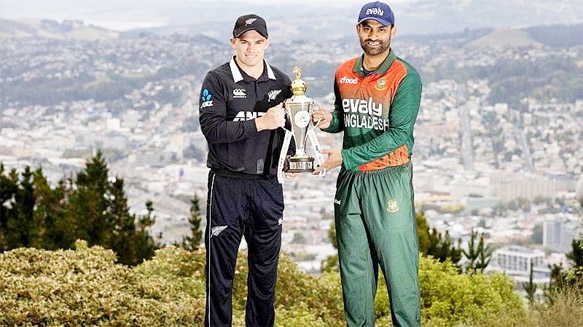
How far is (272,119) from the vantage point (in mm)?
4812

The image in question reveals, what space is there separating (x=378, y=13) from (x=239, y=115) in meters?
0.87

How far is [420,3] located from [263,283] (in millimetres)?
21959

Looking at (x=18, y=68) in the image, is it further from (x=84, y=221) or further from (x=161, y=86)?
(x=84, y=221)

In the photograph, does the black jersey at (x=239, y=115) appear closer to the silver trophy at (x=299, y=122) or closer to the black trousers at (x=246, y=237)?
the black trousers at (x=246, y=237)

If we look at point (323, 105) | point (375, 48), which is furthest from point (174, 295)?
point (323, 105)

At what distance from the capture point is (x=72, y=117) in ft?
80.2

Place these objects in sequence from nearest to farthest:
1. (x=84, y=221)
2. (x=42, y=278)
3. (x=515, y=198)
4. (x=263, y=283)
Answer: (x=263, y=283) → (x=42, y=278) → (x=84, y=221) → (x=515, y=198)

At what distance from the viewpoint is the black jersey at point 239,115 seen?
4.95 m

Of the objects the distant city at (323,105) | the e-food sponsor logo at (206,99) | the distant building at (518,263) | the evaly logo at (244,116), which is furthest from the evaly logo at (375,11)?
the distant city at (323,105)

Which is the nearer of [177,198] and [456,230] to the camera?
[456,230]

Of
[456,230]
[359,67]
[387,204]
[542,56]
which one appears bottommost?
[456,230]

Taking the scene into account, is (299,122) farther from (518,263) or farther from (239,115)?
(518,263)

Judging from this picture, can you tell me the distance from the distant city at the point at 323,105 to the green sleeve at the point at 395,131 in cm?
1181

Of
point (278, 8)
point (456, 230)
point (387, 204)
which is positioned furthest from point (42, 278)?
point (278, 8)
